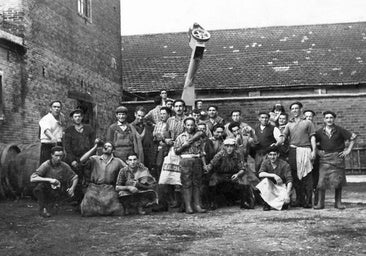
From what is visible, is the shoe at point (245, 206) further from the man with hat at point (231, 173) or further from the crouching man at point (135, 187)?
the crouching man at point (135, 187)

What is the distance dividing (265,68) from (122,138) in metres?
14.1

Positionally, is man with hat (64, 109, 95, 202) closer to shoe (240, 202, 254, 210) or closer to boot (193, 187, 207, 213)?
boot (193, 187, 207, 213)

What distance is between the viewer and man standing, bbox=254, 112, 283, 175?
8.35 meters

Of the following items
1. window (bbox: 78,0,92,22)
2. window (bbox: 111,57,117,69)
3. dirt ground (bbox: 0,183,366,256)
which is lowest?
dirt ground (bbox: 0,183,366,256)

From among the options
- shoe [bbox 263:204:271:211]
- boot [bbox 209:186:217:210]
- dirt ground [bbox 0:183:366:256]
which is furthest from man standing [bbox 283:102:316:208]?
boot [bbox 209:186:217:210]

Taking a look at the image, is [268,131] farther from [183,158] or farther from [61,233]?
[61,233]

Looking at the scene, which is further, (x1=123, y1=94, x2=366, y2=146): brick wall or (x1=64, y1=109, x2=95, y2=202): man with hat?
(x1=123, y1=94, x2=366, y2=146): brick wall

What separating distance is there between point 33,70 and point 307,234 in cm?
831

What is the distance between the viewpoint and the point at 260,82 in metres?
20.0

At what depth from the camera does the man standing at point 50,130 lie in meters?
7.95

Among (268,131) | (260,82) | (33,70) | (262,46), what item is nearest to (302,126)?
(268,131)

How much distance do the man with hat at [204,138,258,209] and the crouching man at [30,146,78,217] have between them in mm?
2163

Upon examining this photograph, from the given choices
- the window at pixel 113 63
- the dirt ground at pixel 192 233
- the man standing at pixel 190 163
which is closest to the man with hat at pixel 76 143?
the dirt ground at pixel 192 233

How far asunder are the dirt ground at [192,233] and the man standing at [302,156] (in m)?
0.42
